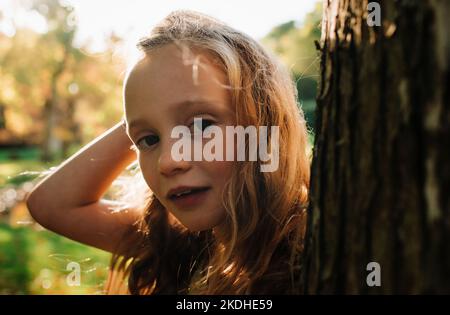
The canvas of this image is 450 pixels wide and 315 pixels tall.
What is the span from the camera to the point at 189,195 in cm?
191

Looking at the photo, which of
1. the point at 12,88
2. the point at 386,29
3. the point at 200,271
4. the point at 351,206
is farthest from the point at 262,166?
Result: the point at 12,88

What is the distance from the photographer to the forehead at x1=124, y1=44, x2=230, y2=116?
1.85 metres

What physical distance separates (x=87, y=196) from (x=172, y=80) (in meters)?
1.06

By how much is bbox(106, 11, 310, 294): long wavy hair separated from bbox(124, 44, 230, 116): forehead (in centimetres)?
5

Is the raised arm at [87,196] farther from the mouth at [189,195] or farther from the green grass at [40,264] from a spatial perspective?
the green grass at [40,264]

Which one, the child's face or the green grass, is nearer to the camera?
the child's face

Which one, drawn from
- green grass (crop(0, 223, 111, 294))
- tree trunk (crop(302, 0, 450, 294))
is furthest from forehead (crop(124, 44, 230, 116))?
green grass (crop(0, 223, 111, 294))

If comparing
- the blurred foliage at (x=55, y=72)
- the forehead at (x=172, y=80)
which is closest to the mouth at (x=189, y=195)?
the forehead at (x=172, y=80)

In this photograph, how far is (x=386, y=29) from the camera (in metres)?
1.13

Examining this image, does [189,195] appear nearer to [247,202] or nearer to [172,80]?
[247,202]

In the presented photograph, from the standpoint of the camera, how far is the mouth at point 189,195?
1893mm

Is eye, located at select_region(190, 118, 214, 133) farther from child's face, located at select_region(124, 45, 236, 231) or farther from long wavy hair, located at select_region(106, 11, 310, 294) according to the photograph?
long wavy hair, located at select_region(106, 11, 310, 294)

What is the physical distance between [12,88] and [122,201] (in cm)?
1718
